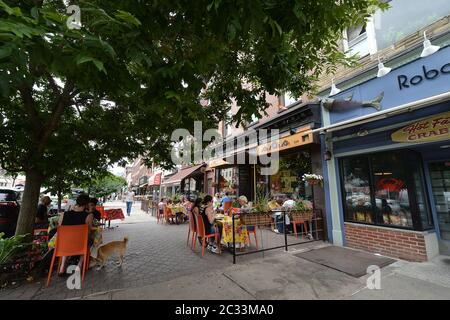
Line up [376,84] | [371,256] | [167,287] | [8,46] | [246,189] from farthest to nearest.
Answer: [246,189] → [376,84] → [371,256] → [167,287] → [8,46]

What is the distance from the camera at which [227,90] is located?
461 centimetres

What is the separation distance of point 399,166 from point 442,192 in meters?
1.11

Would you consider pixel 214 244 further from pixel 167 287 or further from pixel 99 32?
pixel 99 32

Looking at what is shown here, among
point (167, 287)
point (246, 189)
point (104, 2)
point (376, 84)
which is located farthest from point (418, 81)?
point (246, 189)

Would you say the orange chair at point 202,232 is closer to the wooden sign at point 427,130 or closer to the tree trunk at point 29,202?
the tree trunk at point 29,202

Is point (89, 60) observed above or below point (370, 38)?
below

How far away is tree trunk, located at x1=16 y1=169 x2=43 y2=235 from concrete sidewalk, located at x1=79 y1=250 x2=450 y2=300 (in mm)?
2450

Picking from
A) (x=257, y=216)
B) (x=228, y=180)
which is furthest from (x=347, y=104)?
(x=228, y=180)

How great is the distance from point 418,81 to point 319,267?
4.64m

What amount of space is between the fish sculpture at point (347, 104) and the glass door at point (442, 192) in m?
1.94

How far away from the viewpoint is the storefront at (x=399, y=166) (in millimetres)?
4832

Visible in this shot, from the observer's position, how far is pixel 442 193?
5312 mm

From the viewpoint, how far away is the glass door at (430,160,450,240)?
5.23 meters

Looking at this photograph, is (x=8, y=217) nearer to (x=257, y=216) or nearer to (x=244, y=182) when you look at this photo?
(x=257, y=216)
